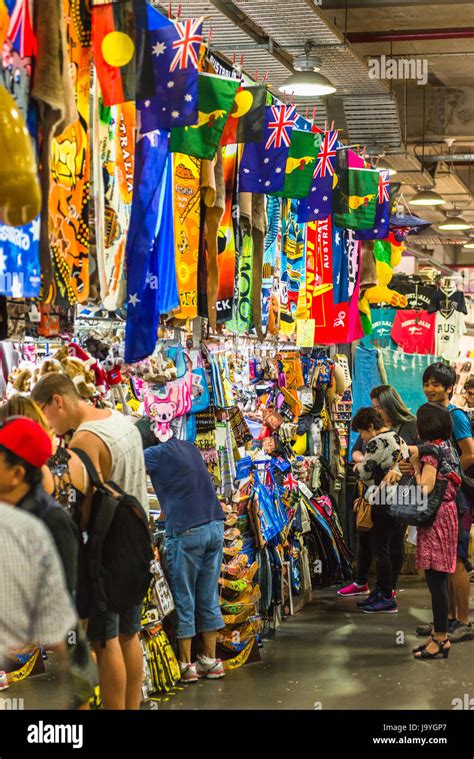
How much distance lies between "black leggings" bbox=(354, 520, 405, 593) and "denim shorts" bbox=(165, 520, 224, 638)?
8.48ft

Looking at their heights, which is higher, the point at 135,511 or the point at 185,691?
the point at 135,511

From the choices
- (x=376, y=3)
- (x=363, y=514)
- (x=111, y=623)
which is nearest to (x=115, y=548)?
(x=111, y=623)

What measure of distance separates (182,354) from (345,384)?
12.5 feet

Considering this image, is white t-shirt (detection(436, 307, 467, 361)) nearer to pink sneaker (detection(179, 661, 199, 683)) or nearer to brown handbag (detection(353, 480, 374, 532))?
brown handbag (detection(353, 480, 374, 532))

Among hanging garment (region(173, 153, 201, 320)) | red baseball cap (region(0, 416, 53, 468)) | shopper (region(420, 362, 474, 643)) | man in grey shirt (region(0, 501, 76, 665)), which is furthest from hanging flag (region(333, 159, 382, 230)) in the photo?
man in grey shirt (region(0, 501, 76, 665))

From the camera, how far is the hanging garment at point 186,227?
5.01 meters

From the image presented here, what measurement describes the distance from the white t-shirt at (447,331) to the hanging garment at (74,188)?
7027 millimetres

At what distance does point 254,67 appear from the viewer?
9078 millimetres

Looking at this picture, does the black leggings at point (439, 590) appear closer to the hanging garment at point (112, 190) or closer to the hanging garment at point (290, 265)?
the hanging garment at point (290, 265)

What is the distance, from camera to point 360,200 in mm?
7082

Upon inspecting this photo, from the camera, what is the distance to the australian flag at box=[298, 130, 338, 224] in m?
6.48

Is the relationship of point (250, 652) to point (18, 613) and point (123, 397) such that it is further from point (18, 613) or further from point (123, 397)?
point (18, 613)

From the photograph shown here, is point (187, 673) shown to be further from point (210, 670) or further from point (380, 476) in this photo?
point (380, 476)
